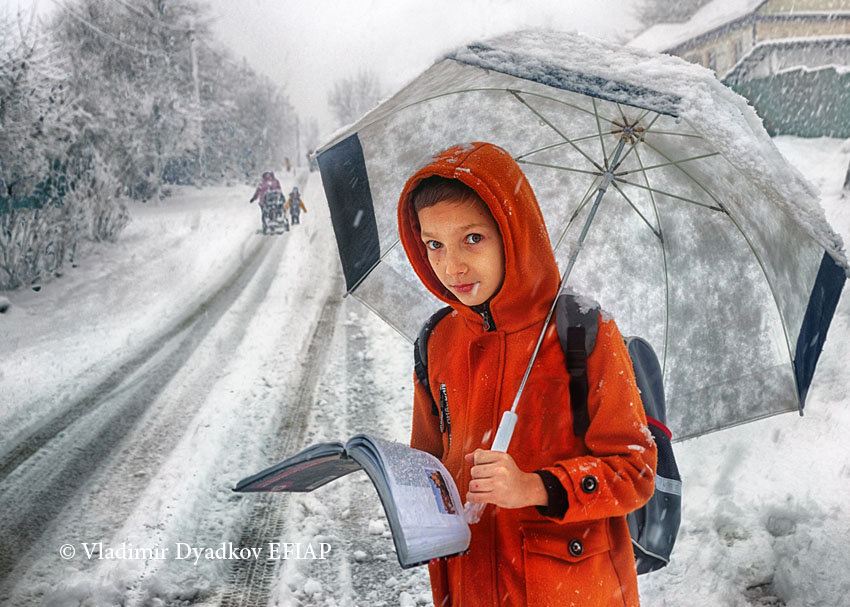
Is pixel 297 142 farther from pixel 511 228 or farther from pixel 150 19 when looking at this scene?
pixel 511 228

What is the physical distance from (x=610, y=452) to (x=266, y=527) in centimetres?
295

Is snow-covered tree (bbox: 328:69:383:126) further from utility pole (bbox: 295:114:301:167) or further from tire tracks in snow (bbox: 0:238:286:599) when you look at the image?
tire tracks in snow (bbox: 0:238:286:599)

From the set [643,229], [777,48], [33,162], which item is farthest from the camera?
[777,48]

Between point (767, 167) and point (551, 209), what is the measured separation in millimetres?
758

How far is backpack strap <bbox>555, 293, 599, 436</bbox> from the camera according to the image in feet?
4.12

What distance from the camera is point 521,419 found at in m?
1.31

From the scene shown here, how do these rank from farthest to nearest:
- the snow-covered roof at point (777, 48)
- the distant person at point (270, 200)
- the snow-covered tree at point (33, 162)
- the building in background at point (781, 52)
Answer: the snow-covered roof at point (777, 48)
the distant person at point (270, 200)
the building in background at point (781, 52)
the snow-covered tree at point (33, 162)

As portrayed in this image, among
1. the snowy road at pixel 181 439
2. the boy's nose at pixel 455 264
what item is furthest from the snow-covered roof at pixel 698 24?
the boy's nose at pixel 455 264

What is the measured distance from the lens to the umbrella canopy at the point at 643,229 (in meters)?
1.78

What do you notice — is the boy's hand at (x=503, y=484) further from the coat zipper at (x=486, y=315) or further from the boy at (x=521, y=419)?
the coat zipper at (x=486, y=315)

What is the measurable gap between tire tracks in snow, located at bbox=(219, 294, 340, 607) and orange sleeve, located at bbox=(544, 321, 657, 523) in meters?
2.40

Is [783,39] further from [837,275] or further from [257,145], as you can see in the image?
[257,145]

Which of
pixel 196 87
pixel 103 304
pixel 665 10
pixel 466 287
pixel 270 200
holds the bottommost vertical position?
pixel 103 304

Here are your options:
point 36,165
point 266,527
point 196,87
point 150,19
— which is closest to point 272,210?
point 36,165
